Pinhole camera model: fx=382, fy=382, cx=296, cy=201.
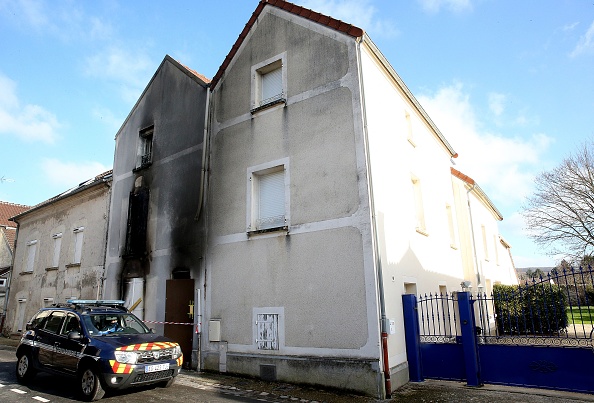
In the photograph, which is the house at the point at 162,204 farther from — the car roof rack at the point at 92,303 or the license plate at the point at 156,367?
the license plate at the point at 156,367

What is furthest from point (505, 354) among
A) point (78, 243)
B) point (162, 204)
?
point (78, 243)

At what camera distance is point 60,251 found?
57.4ft

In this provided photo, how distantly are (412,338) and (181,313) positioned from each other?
264 inches

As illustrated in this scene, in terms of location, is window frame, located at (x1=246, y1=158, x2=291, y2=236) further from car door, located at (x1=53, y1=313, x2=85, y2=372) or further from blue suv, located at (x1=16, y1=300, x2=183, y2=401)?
car door, located at (x1=53, y1=313, x2=85, y2=372)

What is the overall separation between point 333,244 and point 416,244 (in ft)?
10.8

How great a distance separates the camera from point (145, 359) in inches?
298

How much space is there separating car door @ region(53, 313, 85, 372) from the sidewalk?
2.49 meters

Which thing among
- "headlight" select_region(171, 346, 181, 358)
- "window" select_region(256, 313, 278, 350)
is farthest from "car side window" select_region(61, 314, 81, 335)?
"window" select_region(256, 313, 278, 350)

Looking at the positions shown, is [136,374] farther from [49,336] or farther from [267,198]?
[267,198]

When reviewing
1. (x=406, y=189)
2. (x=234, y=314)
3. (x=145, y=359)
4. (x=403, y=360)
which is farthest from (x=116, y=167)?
(x=403, y=360)

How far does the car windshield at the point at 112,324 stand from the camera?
26.7 ft

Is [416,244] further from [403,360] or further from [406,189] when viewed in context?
[403,360]

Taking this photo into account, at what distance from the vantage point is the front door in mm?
11219

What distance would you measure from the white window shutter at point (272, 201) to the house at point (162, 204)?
2180mm
